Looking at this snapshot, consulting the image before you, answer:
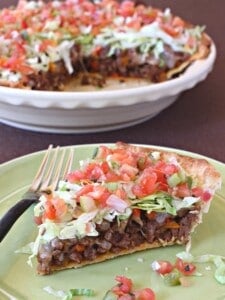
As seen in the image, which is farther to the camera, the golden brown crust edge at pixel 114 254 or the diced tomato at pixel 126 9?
the diced tomato at pixel 126 9

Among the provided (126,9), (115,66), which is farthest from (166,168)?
(126,9)

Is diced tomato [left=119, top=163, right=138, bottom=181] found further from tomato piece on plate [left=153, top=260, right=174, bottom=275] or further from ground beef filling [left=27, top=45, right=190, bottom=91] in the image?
ground beef filling [left=27, top=45, right=190, bottom=91]

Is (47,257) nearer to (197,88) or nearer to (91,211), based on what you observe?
(91,211)

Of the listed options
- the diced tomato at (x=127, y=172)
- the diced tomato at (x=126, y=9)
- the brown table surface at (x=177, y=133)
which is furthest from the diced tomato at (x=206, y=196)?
the diced tomato at (x=126, y=9)

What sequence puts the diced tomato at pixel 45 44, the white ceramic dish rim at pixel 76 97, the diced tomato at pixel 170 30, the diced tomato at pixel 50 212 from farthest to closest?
the diced tomato at pixel 170 30, the diced tomato at pixel 45 44, the white ceramic dish rim at pixel 76 97, the diced tomato at pixel 50 212

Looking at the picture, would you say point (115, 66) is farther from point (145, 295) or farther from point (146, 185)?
point (145, 295)

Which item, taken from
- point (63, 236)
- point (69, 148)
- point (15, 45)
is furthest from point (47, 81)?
point (63, 236)

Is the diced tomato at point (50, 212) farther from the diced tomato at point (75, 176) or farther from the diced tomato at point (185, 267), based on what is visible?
the diced tomato at point (185, 267)
